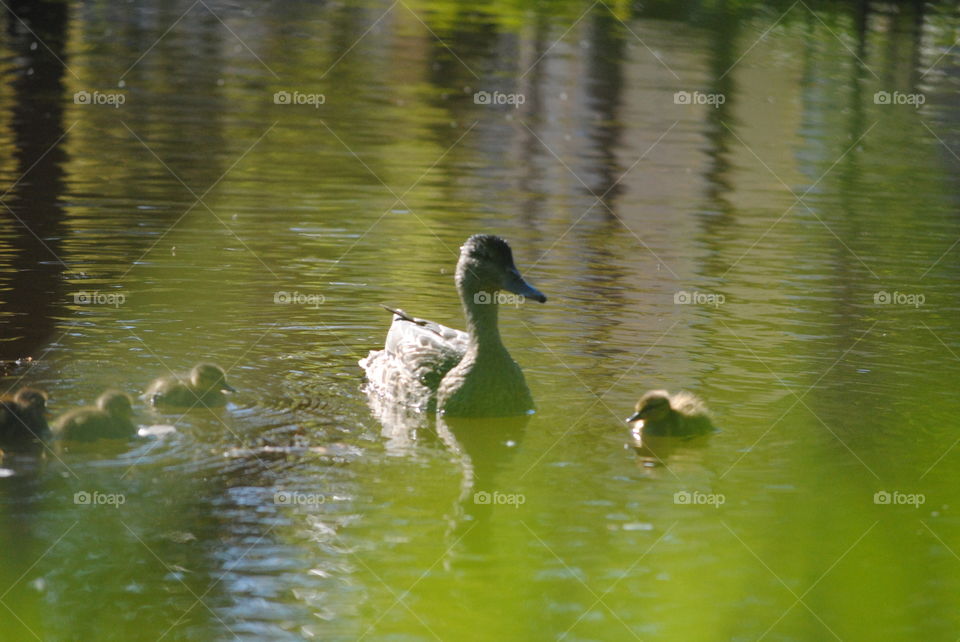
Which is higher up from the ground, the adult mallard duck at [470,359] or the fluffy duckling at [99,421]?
the adult mallard duck at [470,359]

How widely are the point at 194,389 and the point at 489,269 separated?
6.32ft

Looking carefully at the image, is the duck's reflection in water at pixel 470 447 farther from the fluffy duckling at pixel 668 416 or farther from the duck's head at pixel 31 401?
the duck's head at pixel 31 401

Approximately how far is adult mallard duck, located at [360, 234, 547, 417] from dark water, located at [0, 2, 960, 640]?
195 millimetres

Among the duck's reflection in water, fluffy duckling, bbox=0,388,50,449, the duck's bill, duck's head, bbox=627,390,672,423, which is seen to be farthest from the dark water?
the duck's bill

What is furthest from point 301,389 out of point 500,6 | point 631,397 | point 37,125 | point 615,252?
point 500,6

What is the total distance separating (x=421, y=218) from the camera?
13.9m

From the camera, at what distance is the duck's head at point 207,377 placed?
7781mm

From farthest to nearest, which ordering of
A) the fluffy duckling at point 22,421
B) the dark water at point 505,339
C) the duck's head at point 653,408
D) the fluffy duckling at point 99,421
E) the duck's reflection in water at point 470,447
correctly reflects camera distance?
the duck's head at point 653,408 < the fluffy duckling at point 99,421 < the fluffy duckling at point 22,421 < the duck's reflection in water at point 470,447 < the dark water at point 505,339

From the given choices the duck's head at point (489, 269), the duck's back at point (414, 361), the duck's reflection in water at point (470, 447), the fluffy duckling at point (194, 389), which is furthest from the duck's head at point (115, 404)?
the duck's head at point (489, 269)

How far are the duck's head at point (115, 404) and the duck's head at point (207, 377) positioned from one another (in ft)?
1.73

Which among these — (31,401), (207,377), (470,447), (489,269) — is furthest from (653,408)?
(31,401)

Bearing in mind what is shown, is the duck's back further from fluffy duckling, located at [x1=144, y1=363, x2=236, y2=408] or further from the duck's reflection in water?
fluffy duckling, located at [x1=144, y1=363, x2=236, y2=408]

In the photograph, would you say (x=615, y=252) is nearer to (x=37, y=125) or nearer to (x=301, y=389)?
(x=301, y=389)

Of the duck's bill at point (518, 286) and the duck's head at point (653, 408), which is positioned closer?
the duck's head at point (653, 408)
